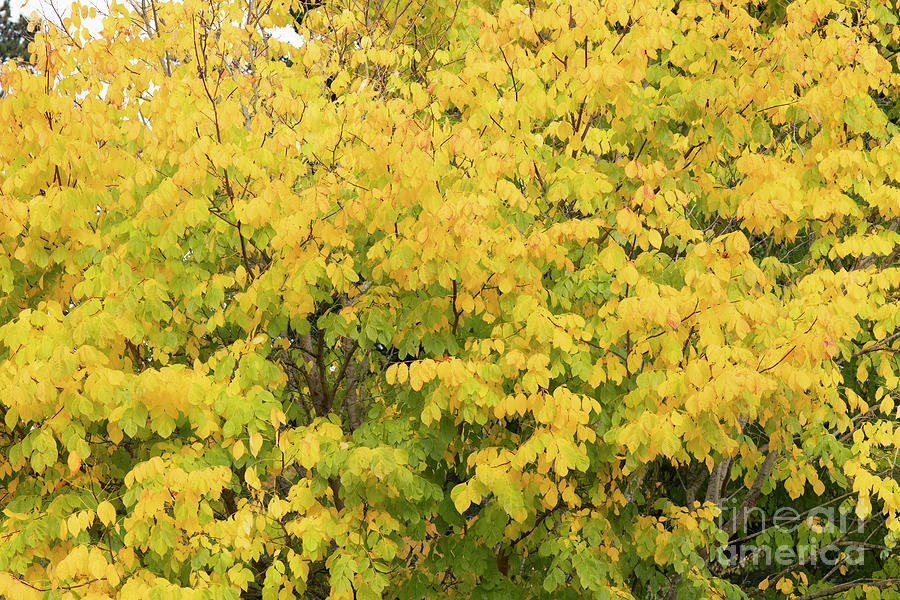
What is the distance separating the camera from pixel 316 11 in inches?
298

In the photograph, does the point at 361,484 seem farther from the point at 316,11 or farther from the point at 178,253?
the point at 316,11

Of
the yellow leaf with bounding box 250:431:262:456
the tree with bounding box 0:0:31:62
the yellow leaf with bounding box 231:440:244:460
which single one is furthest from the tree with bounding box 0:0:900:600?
the tree with bounding box 0:0:31:62

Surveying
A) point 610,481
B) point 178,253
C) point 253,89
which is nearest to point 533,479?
point 610,481

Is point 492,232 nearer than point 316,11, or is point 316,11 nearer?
point 492,232

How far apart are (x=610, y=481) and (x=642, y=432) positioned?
174cm

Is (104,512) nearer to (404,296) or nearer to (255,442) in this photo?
(255,442)

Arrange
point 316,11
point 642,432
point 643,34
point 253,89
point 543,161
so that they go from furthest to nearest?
1. point 316,11
2. point 253,89
3. point 543,161
4. point 643,34
5. point 642,432

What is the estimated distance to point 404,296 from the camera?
6.15 metres
